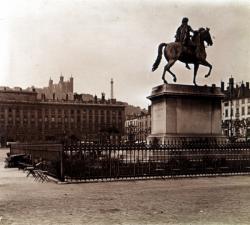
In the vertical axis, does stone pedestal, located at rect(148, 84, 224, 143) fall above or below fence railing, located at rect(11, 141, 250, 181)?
above

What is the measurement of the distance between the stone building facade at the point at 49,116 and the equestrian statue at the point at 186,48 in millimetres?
A: 110751

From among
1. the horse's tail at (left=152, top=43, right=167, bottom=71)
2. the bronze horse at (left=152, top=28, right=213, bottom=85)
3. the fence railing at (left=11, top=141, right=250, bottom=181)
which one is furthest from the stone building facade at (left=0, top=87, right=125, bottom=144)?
the fence railing at (left=11, top=141, right=250, bottom=181)

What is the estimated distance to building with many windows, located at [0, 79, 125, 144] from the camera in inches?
5389

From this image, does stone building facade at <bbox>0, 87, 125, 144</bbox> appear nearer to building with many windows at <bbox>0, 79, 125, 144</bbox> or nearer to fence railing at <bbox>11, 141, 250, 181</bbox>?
building with many windows at <bbox>0, 79, 125, 144</bbox>

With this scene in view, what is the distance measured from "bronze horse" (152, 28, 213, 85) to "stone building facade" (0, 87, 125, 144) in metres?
111

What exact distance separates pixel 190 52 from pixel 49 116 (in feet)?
422

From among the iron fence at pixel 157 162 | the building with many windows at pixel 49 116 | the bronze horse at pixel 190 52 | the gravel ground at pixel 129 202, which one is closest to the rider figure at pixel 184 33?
the bronze horse at pixel 190 52

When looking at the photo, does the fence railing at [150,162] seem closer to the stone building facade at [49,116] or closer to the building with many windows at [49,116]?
the stone building facade at [49,116]

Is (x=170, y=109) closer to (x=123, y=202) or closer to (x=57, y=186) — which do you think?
(x=57, y=186)

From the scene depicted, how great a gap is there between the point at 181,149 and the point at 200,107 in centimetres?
355

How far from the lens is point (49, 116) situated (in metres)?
146

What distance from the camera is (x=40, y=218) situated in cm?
808

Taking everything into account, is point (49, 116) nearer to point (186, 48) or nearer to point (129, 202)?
point (186, 48)

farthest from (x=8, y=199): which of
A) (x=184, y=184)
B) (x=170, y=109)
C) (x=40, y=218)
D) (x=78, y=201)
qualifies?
(x=170, y=109)
